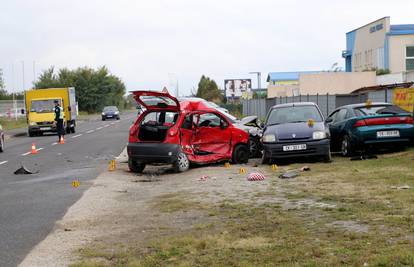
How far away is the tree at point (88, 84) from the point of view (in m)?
102

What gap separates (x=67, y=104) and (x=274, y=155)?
2425cm

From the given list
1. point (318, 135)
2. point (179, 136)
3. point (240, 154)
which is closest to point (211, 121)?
point (240, 154)

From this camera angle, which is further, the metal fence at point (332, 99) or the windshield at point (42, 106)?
the windshield at point (42, 106)

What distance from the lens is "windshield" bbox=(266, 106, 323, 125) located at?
1541 cm

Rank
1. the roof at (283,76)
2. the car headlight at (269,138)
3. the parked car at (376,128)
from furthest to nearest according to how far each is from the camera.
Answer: the roof at (283,76) < the parked car at (376,128) < the car headlight at (269,138)

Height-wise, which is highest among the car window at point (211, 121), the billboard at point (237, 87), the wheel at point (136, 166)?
the billboard at point (237, 87)

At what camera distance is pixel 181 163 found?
14.1m

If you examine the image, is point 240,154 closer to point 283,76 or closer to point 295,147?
point 295,147

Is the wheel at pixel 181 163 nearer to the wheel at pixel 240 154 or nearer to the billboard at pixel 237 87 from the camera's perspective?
the wheel at pixel 240 154

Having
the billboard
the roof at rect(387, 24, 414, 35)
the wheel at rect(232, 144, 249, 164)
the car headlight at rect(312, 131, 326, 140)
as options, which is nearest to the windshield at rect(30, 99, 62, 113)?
the wheel at rect(232, 144, 249, 164)

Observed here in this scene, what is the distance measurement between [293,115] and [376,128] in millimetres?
2065

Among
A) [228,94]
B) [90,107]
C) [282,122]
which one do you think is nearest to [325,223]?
[282,122]

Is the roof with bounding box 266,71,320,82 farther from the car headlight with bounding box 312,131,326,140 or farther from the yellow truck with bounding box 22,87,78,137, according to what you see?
the car headlight with bounding box 312,131,326,140

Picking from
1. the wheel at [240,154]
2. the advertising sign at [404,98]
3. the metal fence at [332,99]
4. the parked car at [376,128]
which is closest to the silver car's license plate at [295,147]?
the wheel at [240,154]
